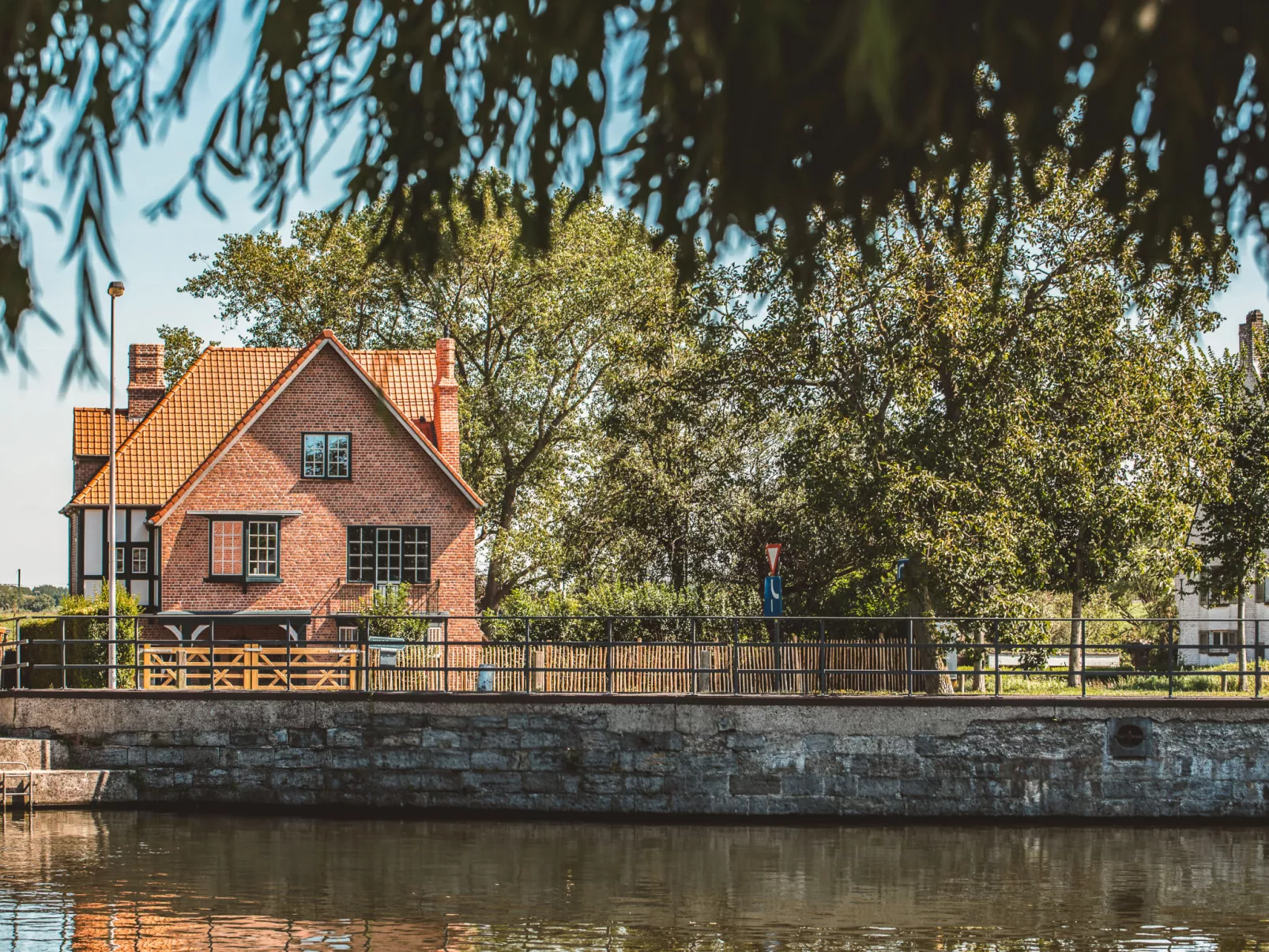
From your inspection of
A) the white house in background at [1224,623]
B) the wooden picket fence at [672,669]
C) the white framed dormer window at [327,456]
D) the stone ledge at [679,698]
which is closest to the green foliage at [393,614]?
the white framed dormer window at [327,456]

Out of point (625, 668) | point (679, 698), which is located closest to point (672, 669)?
point (679, 698)

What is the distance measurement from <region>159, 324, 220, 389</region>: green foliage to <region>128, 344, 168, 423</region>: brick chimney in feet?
14.9

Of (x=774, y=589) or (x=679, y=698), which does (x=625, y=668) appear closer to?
(x=679, y=698)

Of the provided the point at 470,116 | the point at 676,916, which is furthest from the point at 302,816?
the point at 470,116

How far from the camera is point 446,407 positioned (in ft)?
126

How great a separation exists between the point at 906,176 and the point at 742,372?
25.3m

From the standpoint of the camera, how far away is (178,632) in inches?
1289

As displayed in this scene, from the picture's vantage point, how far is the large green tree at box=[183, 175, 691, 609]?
143 ft

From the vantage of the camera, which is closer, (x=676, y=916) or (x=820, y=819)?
(x=676, y=916)

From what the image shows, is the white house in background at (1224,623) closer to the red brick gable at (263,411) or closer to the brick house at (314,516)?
the brick house at (314,516)

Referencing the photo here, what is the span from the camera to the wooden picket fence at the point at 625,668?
2388 centimetres

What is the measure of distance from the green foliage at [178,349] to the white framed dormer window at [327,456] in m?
12.3

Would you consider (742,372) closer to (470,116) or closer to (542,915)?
(542,915)

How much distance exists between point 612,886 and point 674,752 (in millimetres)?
5640
